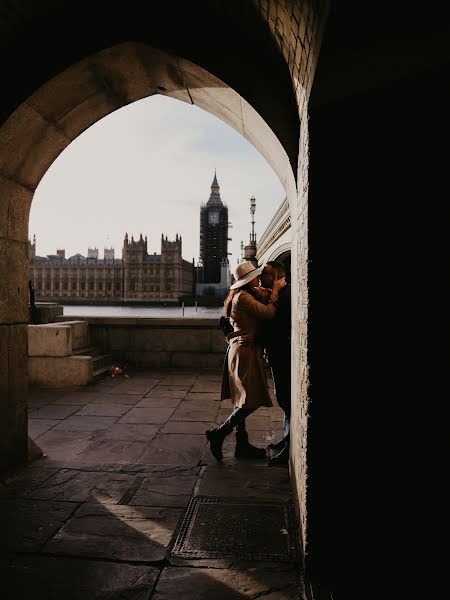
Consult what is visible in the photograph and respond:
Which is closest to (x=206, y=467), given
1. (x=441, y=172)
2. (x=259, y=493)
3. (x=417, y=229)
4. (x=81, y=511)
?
(x=259, y=493)

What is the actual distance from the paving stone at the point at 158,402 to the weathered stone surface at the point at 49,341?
1845 mm

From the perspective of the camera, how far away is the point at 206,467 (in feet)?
11.8

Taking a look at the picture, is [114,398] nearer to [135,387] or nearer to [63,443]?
[135,387]

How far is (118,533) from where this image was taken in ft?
8.40

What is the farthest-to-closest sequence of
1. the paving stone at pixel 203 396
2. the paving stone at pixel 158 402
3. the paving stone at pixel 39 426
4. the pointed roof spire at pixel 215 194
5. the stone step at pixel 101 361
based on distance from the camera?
1. the pointed roof spire at pixel 215 194
2. the stone step at pixel 101 361
3. the paving stone at pixel 203 396
4. the paving stone at pixel 158 402
5. the paving stone at pixel 39 426

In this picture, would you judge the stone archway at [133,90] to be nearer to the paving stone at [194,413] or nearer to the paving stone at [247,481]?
the paving stone at [247,481]

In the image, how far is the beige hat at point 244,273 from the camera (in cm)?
370

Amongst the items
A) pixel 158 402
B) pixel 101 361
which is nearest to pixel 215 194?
pixel 101 361

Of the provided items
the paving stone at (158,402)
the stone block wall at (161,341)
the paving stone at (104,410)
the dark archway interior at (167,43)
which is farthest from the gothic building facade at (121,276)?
the dark archway interior at (167,43)

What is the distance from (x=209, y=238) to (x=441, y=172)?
113 m

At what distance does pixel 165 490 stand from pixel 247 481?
65cm

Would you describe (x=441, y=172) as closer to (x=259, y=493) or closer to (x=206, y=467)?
(x=259, y=493)

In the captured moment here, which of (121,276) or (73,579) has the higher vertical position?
(121,276)

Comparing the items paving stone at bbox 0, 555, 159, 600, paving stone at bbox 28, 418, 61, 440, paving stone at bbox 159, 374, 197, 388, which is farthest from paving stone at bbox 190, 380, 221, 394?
paving stone at bbox 0, 555, 159, 600
